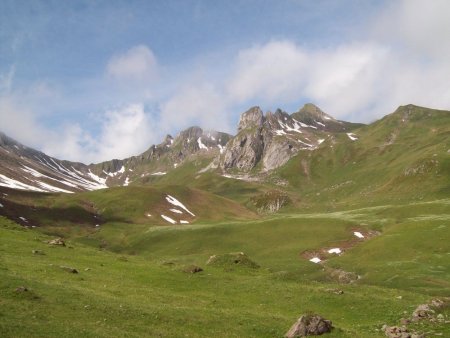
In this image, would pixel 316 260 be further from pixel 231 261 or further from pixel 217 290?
pixel 217 290

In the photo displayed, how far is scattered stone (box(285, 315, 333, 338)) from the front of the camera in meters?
27.5

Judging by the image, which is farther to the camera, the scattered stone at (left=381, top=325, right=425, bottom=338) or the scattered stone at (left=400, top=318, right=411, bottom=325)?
the scattered stone at (left=400, top=318, right=411, bottom=325)

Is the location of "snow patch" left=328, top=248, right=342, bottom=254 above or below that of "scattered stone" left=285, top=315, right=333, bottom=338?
above

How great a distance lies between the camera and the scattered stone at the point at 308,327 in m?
27.5

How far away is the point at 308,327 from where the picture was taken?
2773 centimetres

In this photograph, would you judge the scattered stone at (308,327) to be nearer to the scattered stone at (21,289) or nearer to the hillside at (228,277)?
the hillside at (228,277)

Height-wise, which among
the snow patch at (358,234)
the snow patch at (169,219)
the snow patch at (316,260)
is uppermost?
the snow patch at (358,234)

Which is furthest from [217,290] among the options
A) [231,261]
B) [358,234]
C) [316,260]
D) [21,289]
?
[358,234]

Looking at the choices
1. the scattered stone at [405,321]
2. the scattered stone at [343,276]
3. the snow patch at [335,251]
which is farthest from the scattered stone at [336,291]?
the snow patch at [335,251]

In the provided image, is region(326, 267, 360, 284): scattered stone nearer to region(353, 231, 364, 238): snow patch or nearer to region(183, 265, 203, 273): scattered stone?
region(183, 265, 203, 273): scattered stone

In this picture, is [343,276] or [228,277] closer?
[228,277]

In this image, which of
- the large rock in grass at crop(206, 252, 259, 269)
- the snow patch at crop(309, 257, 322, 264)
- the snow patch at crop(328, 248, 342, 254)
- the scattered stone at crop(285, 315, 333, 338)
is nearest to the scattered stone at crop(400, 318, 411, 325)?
the scattered stone at crop(285, 315, 333, 338)

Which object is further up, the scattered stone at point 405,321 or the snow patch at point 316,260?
the snow patch at point 316,260

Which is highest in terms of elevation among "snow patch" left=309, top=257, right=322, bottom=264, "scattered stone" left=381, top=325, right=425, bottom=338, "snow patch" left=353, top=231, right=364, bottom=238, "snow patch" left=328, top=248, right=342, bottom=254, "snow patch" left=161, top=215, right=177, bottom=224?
"snow patch" left=353, top=231, right=364, bottom=238
